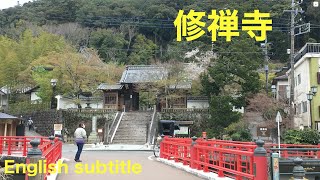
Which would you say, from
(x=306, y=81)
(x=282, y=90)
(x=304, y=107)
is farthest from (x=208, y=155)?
(x=282, y=90)

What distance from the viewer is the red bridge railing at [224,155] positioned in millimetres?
7879

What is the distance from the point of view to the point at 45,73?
43.6 m

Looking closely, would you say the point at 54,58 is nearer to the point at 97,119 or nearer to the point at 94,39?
the point at 97,119

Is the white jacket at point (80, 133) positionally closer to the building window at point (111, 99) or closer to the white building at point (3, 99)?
the building window at point (111, 99)

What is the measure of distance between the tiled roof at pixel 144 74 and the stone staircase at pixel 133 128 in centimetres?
426

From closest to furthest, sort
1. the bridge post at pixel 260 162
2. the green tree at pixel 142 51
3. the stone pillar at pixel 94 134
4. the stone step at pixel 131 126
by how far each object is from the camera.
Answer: the bridge post at pixel 260 162
the stone pillar at pixel 94 134
the stone step at pixel 131 126
the green tree at pixel 142 51

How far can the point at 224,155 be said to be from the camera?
11070 millimetres

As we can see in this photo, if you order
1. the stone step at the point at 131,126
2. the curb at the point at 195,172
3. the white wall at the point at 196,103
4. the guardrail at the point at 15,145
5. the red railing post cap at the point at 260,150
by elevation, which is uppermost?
the white wall at the point at 196,103

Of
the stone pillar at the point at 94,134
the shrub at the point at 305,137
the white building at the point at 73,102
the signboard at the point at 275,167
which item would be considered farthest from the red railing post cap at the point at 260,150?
the white building at the point at 73,102

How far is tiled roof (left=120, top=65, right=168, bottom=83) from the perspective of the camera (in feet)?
140

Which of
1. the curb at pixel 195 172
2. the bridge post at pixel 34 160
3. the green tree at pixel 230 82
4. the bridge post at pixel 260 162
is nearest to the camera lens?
the bridge post at pixel 260 162

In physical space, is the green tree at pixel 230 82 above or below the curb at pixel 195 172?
above

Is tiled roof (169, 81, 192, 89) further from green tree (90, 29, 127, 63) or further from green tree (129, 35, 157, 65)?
green tree (90, 29, 127, 63)

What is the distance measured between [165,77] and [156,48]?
29885mm
